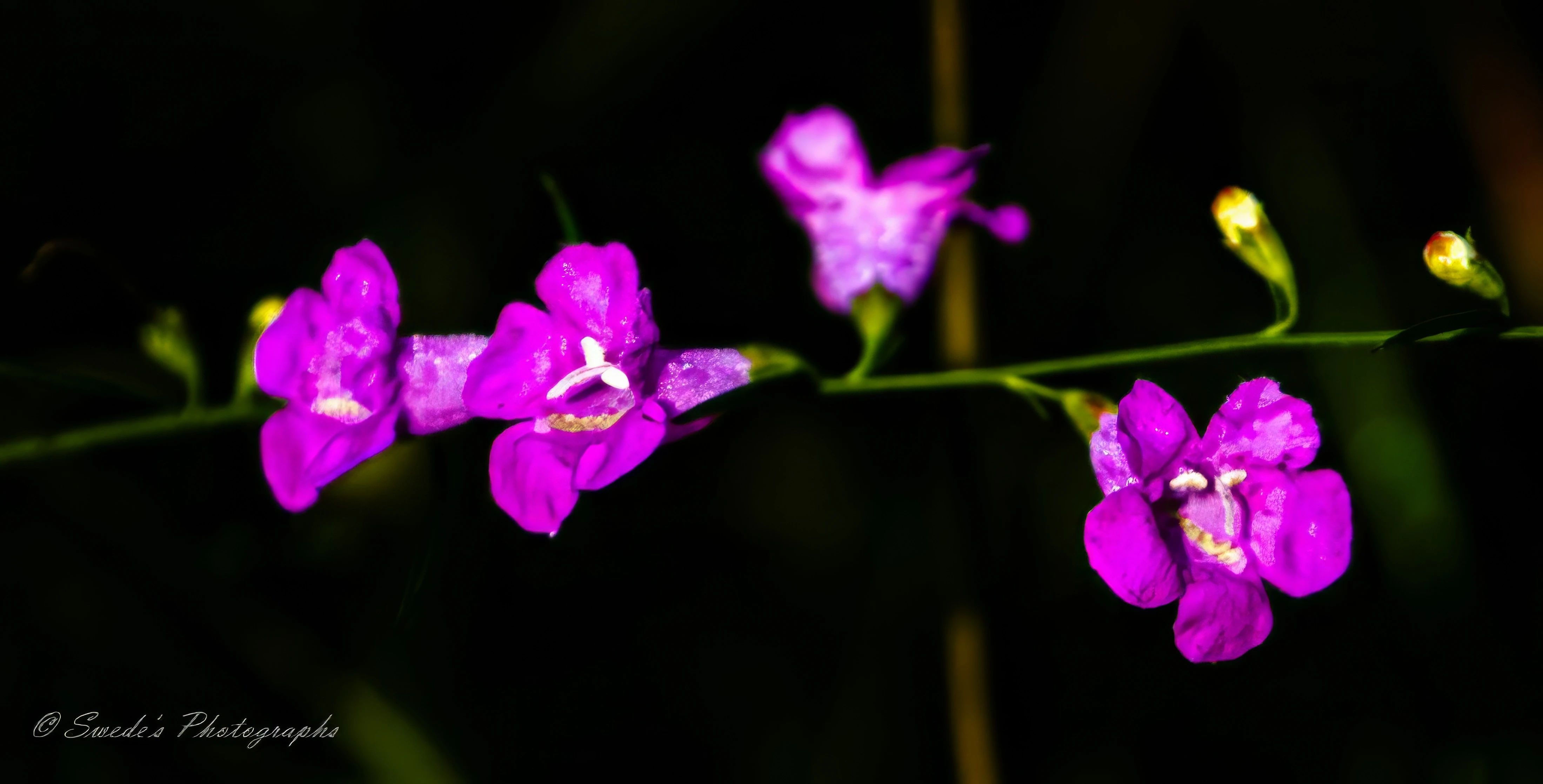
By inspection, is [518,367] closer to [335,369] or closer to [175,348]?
[335,369]

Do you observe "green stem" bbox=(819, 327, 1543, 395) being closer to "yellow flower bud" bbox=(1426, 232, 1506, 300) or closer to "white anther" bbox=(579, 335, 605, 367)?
"yellow flower bud" bbox=(1426, 232, 1506, 300)

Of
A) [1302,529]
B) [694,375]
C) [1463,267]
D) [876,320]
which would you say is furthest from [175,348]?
[1463,267]

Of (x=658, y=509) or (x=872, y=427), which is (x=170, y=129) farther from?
(x=872, y=427)

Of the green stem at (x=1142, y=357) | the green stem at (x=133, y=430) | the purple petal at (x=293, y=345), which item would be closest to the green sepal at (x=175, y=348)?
the green stem at (x=133, y=430)

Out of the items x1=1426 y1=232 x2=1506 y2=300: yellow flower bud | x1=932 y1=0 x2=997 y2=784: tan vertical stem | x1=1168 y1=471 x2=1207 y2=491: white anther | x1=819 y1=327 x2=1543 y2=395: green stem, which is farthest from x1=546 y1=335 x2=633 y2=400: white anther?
x1=932 y1=0 x2=997 y2=784: tan vertical stem

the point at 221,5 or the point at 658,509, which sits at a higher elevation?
the point at 221,5

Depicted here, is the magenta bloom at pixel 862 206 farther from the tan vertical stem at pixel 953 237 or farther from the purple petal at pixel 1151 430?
the purple petal at pixel 1151 430

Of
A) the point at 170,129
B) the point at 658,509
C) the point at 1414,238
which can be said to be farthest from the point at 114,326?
the point at 1414,238
